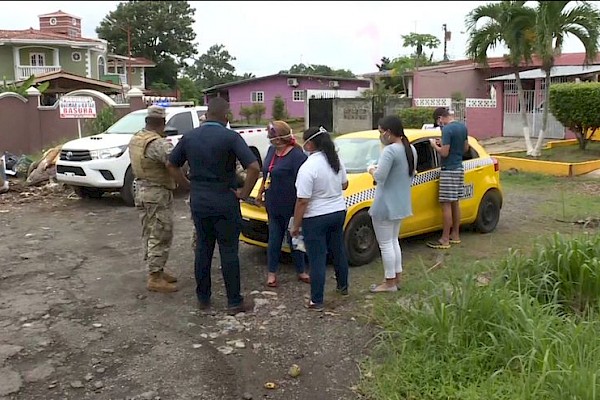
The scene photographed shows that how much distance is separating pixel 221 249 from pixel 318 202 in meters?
0.90

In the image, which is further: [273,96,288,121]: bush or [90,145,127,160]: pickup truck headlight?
[273,96,288,121]: bush

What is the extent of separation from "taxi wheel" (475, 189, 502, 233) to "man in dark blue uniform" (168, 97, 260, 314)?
4067 mm

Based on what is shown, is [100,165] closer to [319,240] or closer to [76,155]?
[76,155]

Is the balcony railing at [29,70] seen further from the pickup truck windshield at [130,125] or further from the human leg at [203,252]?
the human leg at [203,252]

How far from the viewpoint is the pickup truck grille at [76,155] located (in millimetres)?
11180

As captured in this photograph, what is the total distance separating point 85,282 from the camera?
6.56 meters

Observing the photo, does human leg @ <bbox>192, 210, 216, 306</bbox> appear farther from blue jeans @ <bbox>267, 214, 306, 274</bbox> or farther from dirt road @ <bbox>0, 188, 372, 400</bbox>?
blue jeans @ <bbox>267, 214, 306, 274</bbox>

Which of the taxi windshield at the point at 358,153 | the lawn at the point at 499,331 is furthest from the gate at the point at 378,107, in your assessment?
the lawn at the point at 499,331

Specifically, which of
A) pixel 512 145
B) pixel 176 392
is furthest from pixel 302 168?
pixel 512 145

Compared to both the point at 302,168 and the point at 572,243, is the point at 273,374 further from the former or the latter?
the point at 572,243

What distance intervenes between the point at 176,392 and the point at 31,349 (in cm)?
Result: 137

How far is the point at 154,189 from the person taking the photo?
604 cm

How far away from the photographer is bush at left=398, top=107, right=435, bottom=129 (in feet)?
78.9

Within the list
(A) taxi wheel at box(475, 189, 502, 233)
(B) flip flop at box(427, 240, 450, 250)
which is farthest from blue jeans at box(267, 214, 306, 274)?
(A) taxi wheel at box(475, 189, 502, 233)
